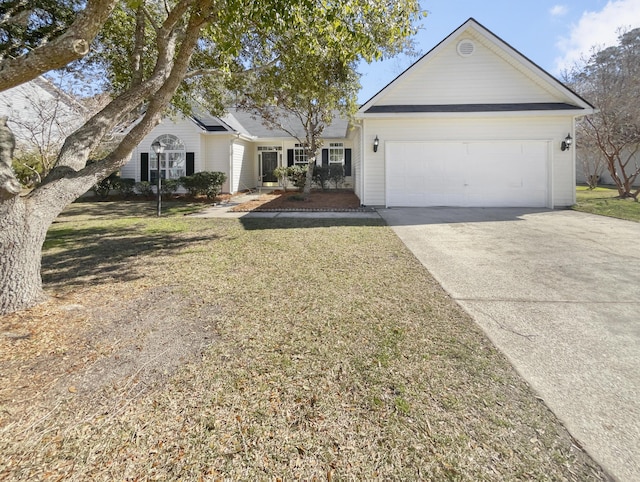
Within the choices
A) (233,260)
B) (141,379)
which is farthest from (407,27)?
(141,379)

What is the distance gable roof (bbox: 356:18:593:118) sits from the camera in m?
12.5

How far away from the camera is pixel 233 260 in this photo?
604 centimetres

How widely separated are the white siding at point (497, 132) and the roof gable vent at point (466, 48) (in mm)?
2375

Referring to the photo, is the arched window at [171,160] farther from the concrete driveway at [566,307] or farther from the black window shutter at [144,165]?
the concrete driveway at [566,307]

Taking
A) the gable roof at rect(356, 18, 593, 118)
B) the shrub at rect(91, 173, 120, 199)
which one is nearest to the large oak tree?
the gable roof at rect(356, 18, 593, 118)

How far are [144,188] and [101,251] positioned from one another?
464 inches

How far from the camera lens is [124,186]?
17.1 m

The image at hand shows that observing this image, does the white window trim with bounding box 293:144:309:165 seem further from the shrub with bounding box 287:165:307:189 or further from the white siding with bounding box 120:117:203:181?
the white siding with bounding box 120:117:203:181

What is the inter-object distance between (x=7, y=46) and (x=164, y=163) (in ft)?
37.7

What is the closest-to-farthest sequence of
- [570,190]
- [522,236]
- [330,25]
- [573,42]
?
[330,25], [522,236], [570,190], [573,42]

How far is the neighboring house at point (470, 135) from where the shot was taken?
12531 mm

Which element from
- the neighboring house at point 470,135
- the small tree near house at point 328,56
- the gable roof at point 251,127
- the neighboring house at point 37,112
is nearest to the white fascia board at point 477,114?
the neighboring house at point 470,135

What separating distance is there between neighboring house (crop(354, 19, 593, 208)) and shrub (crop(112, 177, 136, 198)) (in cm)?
1148

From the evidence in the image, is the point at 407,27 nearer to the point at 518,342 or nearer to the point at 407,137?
the point at 518,342
